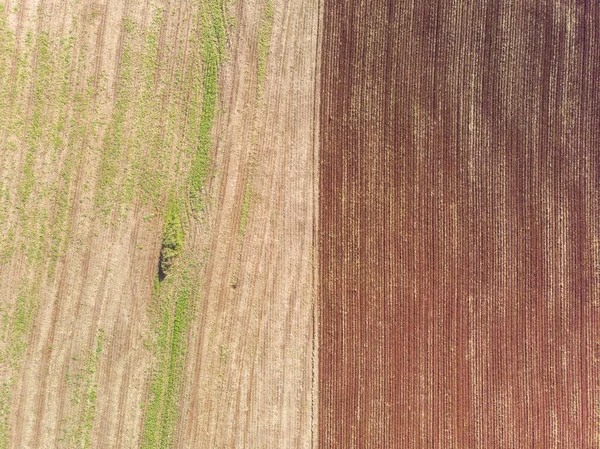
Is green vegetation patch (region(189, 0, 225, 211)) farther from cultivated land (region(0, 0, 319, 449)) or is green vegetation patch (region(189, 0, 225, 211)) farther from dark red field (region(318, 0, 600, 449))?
dark red field (region(318, 0, 600, 449))

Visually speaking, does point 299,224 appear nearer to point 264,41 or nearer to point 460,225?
point 460,225

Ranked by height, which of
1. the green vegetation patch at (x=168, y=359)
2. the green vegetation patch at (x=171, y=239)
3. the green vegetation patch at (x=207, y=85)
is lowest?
the green vegetation patch at (x=168, y=359)

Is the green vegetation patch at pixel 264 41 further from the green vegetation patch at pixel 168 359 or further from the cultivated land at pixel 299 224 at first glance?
the green vegetation patch at pixel 168 359

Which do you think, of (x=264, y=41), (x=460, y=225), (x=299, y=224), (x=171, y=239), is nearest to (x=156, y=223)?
(x=171, y=239)

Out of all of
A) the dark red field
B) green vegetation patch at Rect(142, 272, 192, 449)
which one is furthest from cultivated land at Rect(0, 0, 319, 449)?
the dark red field

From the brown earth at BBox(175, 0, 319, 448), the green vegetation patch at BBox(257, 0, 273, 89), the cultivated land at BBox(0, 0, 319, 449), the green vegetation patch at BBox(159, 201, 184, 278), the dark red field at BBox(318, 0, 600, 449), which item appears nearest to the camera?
the cultivated land at BBox(0, 0, 319, 449)

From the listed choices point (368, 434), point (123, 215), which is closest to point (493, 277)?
point (368, 434)

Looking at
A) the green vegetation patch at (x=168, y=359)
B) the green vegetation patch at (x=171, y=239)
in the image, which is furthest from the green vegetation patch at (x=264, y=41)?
the green vegetation patch at (x=168, y=359)
